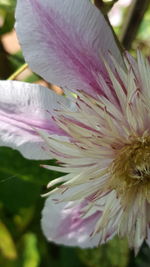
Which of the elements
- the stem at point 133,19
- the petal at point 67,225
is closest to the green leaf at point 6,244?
the petal at point 67,225

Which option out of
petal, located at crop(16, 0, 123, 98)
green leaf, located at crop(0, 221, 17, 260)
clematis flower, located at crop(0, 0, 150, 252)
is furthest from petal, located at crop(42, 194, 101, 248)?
green leaf, located at crop(0, 221, 17, 260)

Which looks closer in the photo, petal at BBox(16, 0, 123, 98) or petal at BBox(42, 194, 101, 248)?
petal at BBox(16, 0, 123, 98)

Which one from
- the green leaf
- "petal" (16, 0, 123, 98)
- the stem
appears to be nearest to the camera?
"petal" (16, 0, 123, 98)

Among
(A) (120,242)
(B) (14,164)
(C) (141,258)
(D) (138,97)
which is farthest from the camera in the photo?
(C) (141,258)

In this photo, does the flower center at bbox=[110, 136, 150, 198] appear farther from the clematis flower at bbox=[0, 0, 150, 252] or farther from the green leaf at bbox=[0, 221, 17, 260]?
the green leaf at bbox=[0, 221, 17, 260]

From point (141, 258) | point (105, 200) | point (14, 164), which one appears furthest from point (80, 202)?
point (141, 258)

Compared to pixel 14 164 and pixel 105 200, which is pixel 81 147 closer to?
pixel 105 200
